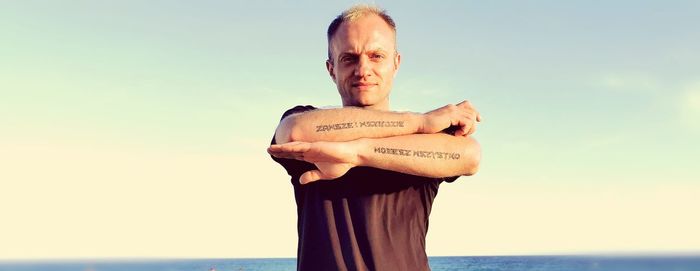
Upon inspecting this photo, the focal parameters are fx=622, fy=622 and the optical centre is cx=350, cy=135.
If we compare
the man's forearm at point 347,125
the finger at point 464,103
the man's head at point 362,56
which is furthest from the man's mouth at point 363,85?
the finger at point 464,103

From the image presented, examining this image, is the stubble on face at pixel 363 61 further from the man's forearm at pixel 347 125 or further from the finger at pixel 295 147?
the finger at pixel 295 147

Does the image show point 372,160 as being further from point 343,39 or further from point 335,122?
point 343,39

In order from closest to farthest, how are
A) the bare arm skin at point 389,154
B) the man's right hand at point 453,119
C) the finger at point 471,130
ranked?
the bare arm skin at point 389,154 → the man's right hand at point 453,119 → the finger at point 471,130

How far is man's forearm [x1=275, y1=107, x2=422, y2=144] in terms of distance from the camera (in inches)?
121

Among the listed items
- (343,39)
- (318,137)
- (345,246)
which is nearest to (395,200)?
(345,246)

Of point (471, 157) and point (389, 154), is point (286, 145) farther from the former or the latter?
point (471, 157)

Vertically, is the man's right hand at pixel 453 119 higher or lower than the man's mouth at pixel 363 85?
lower

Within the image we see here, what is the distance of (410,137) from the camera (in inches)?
121

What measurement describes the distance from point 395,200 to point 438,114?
1.74 feet

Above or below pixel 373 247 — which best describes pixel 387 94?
above

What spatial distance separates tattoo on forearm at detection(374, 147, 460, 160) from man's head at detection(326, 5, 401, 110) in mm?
478

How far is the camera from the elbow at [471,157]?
10.4 ft

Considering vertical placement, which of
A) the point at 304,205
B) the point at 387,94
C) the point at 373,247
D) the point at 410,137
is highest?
the point at 387,94

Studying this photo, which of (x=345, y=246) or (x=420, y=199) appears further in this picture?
(x=420, y=199)
